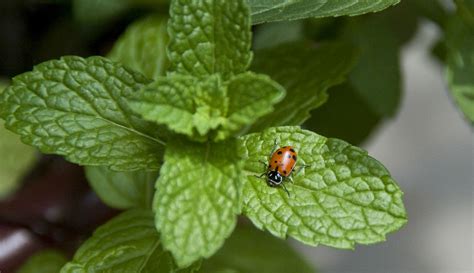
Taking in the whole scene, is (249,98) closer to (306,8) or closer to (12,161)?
(306,8)

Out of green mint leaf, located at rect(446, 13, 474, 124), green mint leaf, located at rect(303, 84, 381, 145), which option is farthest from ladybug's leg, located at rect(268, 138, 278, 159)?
green mint leaf, located at rect(303, 84, 381, 145)

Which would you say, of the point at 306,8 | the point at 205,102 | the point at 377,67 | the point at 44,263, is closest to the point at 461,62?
the point at 377,67

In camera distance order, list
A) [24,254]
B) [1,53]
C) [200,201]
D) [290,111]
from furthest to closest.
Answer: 1. [1,53]
2. [24,254]
3. [290,111]
4. [200,201]

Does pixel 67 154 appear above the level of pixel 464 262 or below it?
above

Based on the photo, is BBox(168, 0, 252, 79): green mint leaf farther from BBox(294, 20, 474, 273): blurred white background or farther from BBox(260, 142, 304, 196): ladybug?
BBox(294, 20, 474, 273): blurred white background

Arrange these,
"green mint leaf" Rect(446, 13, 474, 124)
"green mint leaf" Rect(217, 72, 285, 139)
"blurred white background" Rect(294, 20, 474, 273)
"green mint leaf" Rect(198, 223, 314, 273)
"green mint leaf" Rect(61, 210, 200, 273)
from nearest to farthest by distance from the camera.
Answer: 1. "green mint leaf" Rect(217, 72, 285, 139)
2. "green mint leaf" Rect(61, 210, 200, 273)
3. "green mint leaf" Rect(446, 13, 474, 124)
4. "green mint leaf" Rect(198, 223, 314, 273)
5. "blurred white background" Rect(294, 20, 474, 273)

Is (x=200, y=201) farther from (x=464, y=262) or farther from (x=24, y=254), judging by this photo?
(x=464, y=262)

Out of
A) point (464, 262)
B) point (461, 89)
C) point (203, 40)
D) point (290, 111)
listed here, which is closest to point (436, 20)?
point (461, 89)
